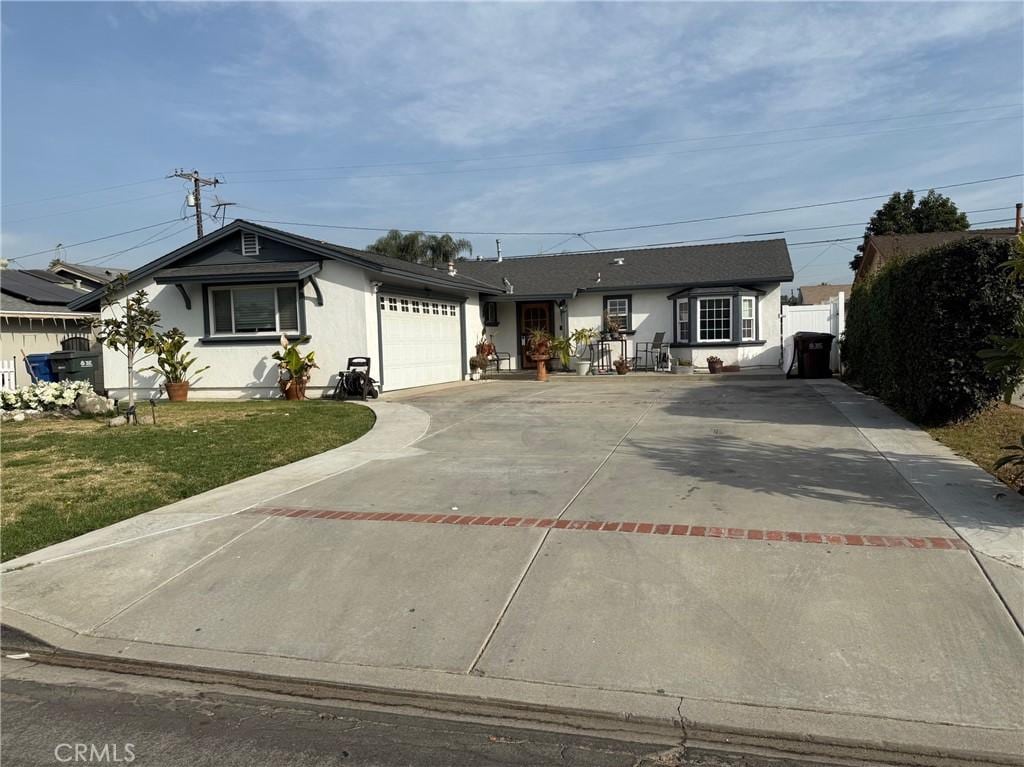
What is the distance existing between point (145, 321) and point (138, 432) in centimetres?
284

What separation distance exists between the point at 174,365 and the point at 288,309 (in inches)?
115

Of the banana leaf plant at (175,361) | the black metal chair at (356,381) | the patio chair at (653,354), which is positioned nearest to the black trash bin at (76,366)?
the banana leaf plant at (175,361)

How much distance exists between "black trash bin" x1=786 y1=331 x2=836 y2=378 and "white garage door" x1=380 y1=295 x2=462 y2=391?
953cm

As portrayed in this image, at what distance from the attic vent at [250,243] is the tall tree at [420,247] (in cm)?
2721

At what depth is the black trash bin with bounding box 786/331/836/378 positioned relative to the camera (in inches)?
725

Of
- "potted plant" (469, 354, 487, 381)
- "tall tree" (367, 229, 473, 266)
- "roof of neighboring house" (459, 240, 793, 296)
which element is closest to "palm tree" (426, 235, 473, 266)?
"tall tree" (367, 229, 473, 266)

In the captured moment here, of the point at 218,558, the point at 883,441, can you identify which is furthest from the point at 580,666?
the point at 883,441

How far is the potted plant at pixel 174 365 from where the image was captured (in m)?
16.4

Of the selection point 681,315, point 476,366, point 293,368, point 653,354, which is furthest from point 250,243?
point 681,315

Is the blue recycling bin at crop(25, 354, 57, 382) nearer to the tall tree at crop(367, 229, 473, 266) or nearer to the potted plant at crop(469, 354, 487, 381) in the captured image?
the potted plant at crop(469, 354, 487, 381)

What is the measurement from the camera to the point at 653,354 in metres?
23.4

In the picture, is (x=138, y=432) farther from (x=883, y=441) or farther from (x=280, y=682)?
(x=883, y=441)

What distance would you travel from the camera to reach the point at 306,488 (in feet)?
23.9

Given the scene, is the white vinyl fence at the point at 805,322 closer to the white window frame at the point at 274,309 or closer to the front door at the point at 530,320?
the front door at the point at 530,320
